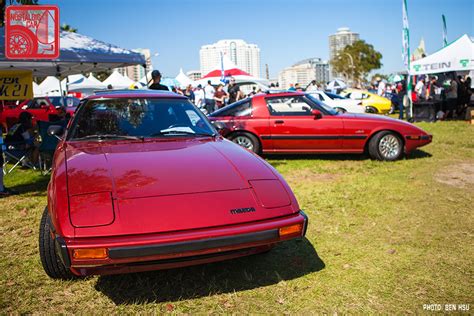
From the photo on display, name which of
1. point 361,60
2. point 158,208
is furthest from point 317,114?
point 361,60

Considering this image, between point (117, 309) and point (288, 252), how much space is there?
1.51m

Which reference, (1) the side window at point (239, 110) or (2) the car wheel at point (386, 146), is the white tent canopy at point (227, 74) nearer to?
(1) the side window at point (239, 110)

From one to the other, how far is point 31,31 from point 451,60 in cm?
1442

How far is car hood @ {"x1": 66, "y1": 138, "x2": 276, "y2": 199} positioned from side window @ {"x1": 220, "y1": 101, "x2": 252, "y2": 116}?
14.6 feet

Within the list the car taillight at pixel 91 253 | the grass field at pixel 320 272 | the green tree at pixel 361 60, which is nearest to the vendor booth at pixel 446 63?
the grass field at pixel 320 272

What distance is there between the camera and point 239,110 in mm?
7953

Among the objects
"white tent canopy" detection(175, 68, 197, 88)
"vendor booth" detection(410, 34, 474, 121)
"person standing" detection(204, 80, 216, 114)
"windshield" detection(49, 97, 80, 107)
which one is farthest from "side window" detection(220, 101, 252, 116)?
"white tent canopy" detection(175, 68, 197, 88)

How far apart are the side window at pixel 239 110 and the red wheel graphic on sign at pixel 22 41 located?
11.9ft

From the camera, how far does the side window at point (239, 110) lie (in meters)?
7.86

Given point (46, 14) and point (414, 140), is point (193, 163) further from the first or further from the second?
point (414, 140)

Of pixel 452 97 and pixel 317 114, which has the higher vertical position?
pixel 452 97

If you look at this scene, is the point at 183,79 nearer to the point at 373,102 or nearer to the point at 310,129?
the point at 373,102

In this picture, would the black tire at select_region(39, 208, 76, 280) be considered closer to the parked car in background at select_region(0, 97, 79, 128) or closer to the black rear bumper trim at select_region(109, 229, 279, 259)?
the black rear bumper trim at select_region(109, 229, 279, 259)

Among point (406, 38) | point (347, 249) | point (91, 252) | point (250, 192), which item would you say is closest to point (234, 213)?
point (250, 192)
